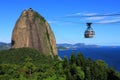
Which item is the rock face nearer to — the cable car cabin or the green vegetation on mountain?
the green vegetation on mountain

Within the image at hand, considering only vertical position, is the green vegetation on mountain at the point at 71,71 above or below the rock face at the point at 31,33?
below

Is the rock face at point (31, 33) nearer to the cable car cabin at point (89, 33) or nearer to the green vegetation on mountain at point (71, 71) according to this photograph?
the green vegetation on mountain at point (71, 71)

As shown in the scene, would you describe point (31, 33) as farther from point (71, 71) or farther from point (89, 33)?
point (89, 33)

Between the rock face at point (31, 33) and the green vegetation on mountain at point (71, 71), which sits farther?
the rock face at point (31, 33)

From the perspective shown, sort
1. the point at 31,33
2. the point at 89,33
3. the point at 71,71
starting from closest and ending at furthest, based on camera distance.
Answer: the point at 89,33 < the point at 71,71 < the point at 31,33

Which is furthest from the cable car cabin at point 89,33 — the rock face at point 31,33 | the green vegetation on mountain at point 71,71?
the rock face at point 31,33

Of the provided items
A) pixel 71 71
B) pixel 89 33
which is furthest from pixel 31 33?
pixel 89 33

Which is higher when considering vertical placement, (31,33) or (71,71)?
(31,33)

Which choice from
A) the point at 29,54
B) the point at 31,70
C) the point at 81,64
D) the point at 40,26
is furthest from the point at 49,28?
the point at 81,64

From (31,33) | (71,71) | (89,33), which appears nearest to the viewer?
(89,33)

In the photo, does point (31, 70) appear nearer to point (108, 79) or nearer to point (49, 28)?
point (108, 79)
